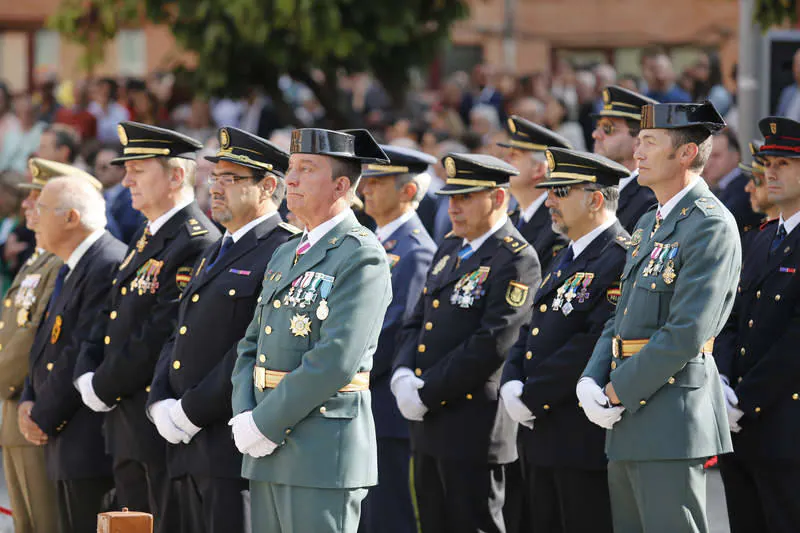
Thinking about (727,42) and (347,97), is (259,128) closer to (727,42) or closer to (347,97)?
(347,97)

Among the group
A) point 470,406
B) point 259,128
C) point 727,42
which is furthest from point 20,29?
point 470,406

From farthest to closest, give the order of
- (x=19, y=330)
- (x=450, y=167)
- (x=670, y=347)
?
(x=19, y=330) < (x=450, y=167) < (x=670, y=347)

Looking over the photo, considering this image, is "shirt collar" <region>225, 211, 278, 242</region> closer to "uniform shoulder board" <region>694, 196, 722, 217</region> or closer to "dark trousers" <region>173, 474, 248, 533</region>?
"dark trousers" <region>173, 474, 248, 533</region>

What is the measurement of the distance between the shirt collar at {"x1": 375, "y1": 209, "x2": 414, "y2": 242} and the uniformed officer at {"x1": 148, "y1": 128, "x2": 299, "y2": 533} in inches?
42.6

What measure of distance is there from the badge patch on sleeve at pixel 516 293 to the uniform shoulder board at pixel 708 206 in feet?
4.46

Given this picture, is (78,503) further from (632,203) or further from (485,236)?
(632,203)

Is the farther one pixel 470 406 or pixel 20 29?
pixel 20 29

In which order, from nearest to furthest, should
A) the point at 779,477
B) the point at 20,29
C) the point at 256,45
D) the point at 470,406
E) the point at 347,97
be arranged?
the point at 779,477, the point at 470,406, the point at 256,45, the point at 347,97, the point at 20,29

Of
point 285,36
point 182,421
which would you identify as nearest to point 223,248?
point 182,421

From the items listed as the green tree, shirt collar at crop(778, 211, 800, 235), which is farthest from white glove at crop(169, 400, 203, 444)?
the green tree

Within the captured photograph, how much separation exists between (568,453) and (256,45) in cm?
741

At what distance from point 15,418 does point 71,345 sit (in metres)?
0.64

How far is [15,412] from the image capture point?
732 cm

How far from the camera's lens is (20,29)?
22594 mm
